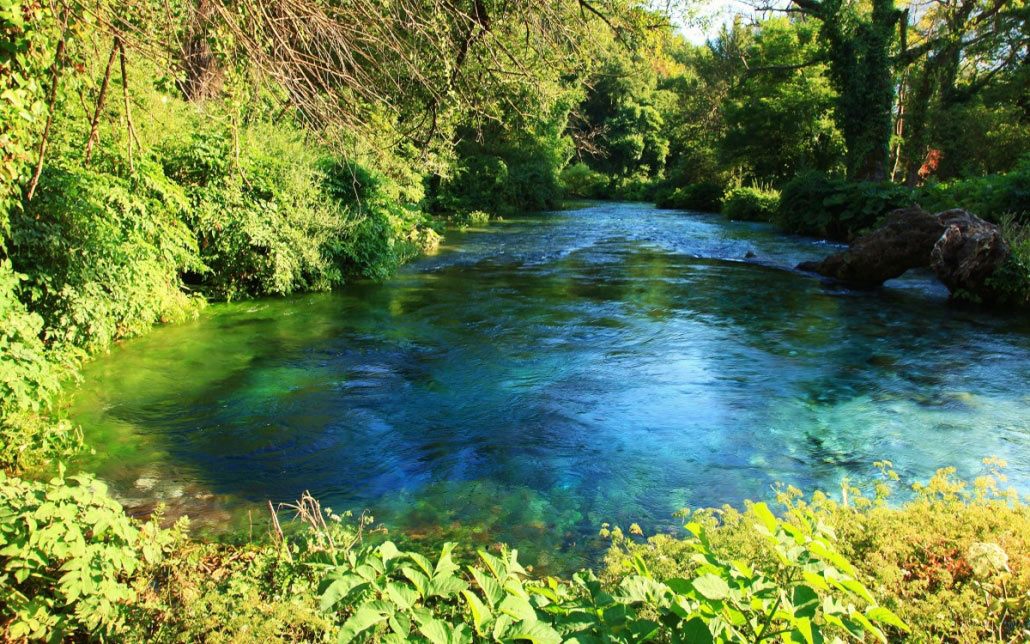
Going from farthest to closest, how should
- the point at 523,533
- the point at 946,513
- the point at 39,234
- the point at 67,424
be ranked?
the point at 39,234 < the point at 67,424 < the point at 523,533 < the point at 946,513

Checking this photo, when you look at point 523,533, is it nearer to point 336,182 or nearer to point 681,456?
point 681,456

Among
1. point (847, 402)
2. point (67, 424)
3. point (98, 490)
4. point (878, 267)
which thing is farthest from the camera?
point (878, 267)

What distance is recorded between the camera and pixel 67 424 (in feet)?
18.9

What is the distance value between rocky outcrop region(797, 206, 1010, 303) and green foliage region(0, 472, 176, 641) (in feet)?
46.1

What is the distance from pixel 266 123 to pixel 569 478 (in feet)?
33.9

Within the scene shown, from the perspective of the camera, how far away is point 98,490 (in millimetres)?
3369

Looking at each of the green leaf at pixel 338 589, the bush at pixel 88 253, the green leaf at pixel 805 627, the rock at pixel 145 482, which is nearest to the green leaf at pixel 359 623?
the green leaf at pixel 338 589

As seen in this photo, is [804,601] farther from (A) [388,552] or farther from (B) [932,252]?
(B) [932,252]

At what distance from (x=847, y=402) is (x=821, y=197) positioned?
18141 millimetres

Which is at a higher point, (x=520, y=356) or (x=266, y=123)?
(x=266, y=123)

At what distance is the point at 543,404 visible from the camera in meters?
7.92

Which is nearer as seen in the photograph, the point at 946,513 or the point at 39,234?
the point at 946,513

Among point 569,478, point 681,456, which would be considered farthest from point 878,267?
point 569,478

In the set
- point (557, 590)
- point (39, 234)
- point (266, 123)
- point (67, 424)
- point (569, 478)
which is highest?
point (266, 123)
